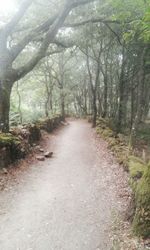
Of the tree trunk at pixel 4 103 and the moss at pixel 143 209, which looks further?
the tree trunk at pixel 4 103

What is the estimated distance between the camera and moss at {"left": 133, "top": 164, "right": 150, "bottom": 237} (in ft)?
14.4

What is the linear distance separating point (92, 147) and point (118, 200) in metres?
6.88

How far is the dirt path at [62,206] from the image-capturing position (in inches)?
182

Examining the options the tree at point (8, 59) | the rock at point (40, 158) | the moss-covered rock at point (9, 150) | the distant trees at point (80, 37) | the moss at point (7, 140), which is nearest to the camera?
the moss-covered rock at point (9, 150)

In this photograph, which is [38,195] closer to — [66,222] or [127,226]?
[66,222]


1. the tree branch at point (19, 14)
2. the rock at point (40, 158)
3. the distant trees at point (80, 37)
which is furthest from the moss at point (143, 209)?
the tree branch at point (19, 14)

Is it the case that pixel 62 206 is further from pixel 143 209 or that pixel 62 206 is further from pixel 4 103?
pixel 4 103

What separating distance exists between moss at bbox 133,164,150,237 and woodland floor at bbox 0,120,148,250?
0.26 m

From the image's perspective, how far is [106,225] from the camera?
203 inches

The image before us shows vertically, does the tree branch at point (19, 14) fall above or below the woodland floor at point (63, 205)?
above

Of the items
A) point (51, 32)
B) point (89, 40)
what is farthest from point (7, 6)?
point (89, 40)

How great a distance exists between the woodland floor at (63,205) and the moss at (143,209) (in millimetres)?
263

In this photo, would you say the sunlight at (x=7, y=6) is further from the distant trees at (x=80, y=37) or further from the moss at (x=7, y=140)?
the moss at (x=7, y=140)

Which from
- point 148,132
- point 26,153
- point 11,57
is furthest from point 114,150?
point 148,132
